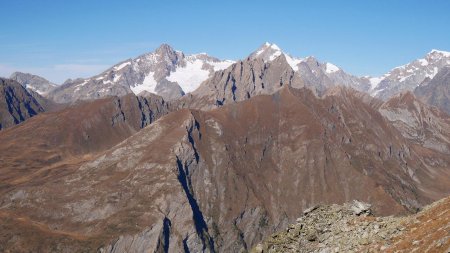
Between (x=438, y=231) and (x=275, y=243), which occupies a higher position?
(x=438, y=231)

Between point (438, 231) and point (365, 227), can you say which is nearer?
point (438, 231)

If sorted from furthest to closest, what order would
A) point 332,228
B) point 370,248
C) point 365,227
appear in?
point 332,228
point 365,227
point 370,248

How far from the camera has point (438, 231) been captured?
57.6 meters

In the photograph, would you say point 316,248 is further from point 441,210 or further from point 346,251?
point 441,210

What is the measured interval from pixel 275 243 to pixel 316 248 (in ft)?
24.9

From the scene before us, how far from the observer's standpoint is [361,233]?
68500 millimetres

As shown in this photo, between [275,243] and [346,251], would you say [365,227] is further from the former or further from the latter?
[275,243]

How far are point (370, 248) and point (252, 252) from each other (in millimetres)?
20655

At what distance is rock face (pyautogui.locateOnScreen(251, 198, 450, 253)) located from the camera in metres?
58.8

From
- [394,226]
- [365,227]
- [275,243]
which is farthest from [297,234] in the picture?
[394,226]

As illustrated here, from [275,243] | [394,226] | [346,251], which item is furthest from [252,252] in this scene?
[394,226]

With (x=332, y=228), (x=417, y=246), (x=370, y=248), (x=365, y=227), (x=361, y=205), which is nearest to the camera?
(x=417, y=246)

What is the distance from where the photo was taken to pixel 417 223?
65938 millimetres

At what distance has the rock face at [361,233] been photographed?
58.8m
